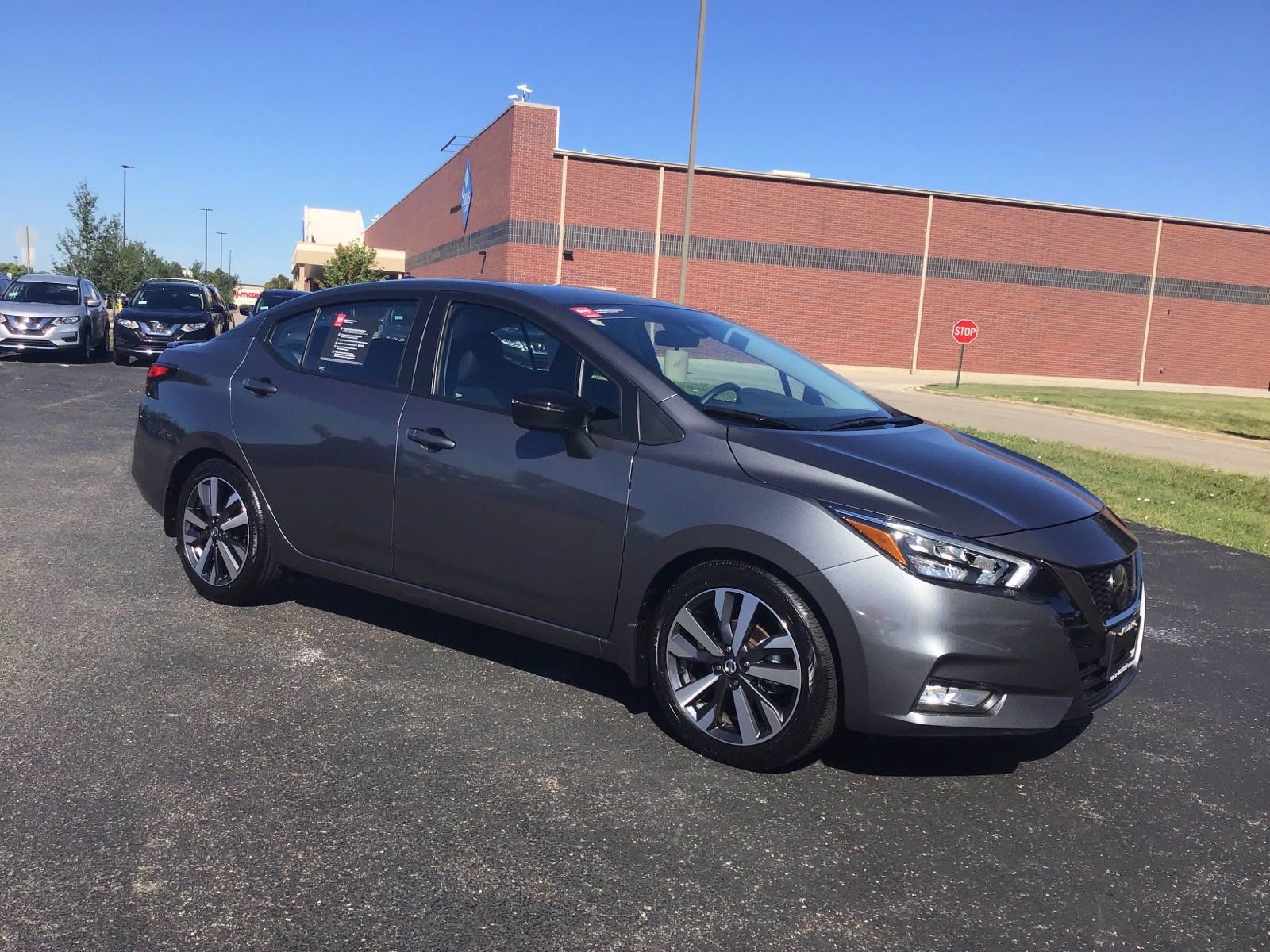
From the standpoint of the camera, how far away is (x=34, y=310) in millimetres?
20516

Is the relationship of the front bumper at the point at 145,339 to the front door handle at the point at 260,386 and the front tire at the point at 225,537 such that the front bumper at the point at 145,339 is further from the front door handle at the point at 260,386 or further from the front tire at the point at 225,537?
the front door handle at the point at 260,386

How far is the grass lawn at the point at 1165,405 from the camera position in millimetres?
22250

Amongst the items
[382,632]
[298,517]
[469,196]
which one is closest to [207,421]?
[298,517]

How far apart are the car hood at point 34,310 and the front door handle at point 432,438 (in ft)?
62.2

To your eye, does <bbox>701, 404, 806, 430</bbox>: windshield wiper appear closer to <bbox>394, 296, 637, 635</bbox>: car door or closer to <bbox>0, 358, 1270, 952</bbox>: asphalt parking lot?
<bbox>394, 296, 637, 635</bbox>: car door

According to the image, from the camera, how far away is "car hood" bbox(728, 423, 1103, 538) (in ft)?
11.9

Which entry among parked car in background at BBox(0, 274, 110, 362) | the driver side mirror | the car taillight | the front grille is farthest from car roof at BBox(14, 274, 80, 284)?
the front grille

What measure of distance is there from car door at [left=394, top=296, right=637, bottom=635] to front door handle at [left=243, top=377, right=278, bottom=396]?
915mm

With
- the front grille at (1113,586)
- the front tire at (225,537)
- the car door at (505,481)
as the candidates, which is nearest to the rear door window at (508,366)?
the car door at (505,481)

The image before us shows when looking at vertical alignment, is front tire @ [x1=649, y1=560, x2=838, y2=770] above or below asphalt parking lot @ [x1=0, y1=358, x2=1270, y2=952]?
above

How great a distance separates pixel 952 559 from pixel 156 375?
13.9 feet

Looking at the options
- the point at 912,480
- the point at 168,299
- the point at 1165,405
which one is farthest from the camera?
the point at 1165,405

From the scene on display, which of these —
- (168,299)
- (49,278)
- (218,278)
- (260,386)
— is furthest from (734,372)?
(218,278)

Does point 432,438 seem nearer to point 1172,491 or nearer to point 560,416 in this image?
point 560,416
